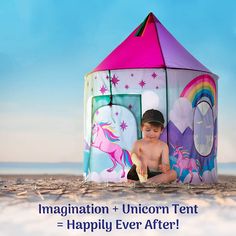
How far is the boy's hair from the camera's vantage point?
27.2 feet

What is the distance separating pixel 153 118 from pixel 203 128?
3.38 feet

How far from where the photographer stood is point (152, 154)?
8.27 meters

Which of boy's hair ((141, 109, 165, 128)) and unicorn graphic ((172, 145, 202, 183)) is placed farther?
unicorn graphic ((172, 145, 202, 183))

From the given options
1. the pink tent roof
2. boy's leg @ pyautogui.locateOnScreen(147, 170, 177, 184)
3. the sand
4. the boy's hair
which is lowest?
the sand

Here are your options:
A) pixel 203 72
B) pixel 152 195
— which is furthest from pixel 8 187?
pixel 203 72

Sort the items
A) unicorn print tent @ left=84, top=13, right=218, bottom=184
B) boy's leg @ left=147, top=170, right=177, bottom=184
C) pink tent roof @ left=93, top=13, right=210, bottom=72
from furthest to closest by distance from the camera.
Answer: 1. pink tent roof @ left=93, top=13, right=210, bottom=72
2. unicorn print tent @ left=84, top=13, right=218, bottom=184
3. boy's leg @ left=147, top=170, right=177, bottom=184

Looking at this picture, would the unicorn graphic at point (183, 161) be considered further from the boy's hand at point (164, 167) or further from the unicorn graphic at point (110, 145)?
the unicorn graphic at point (110, 145)

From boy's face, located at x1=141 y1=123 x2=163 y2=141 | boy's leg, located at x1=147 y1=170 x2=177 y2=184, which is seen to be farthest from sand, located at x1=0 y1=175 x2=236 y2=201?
boy's face, located at x1=141 y1=123 x2=163 y2=141

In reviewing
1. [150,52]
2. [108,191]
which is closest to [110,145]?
[108,191]

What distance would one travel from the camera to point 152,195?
7.21 meters

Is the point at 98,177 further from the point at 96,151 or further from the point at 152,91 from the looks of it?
the point at 152,91

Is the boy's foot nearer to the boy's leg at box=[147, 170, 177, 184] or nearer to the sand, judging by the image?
the boy's leg at box=[147, 170, 177, 184]

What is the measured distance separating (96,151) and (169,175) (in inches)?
→ 51.4

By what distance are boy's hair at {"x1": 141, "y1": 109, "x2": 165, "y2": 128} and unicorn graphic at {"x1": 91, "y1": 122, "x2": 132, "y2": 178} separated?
57 cm
